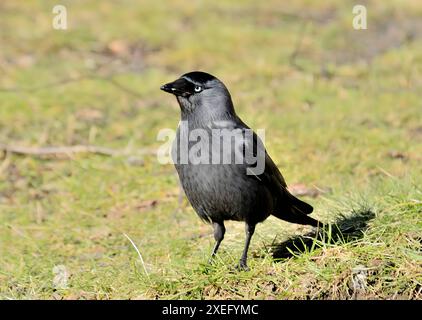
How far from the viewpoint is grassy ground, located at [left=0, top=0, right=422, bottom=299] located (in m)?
4.40

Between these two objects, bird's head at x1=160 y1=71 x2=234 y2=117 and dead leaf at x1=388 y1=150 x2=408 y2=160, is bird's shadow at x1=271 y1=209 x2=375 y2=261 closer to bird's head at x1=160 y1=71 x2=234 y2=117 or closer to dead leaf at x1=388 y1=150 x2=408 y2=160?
bird's head at x1=160 y1=71 x2=234 y2=117

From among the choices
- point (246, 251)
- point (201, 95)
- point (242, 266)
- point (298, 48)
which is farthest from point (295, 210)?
point (298, 48)

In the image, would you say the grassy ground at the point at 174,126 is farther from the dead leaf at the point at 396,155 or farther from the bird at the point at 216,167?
the bird at the point at 216,167

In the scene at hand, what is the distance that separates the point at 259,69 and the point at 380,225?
5.11 metres

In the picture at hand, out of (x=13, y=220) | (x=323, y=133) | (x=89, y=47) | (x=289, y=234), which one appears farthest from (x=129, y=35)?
(x=289, y=234)

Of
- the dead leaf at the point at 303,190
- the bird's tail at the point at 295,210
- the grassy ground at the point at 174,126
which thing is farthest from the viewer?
the dead leaf at the point at 303,190

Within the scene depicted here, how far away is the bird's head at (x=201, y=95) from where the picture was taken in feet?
15.4

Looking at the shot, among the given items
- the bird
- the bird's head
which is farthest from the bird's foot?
the bird's head

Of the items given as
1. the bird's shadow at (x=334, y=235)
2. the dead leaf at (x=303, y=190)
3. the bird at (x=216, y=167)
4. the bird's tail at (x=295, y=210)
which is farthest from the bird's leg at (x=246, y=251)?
the dead leaf at (x=303, y=190)

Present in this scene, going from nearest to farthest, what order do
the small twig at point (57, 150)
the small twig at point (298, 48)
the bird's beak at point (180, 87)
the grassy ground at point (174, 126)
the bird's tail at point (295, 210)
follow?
1. the grassy ground at point (174, 126)
2. the bird's beak at point (180, 87)
3. the bird's tail at point (295, 210)
4. the small twig at point (57, 150)
5. the small twig at point (298, 48)

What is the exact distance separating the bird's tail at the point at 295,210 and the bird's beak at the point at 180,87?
34.4 inches

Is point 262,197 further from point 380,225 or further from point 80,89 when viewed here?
point 80,89

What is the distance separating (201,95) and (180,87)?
138 mm

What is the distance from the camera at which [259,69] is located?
31.4ft
